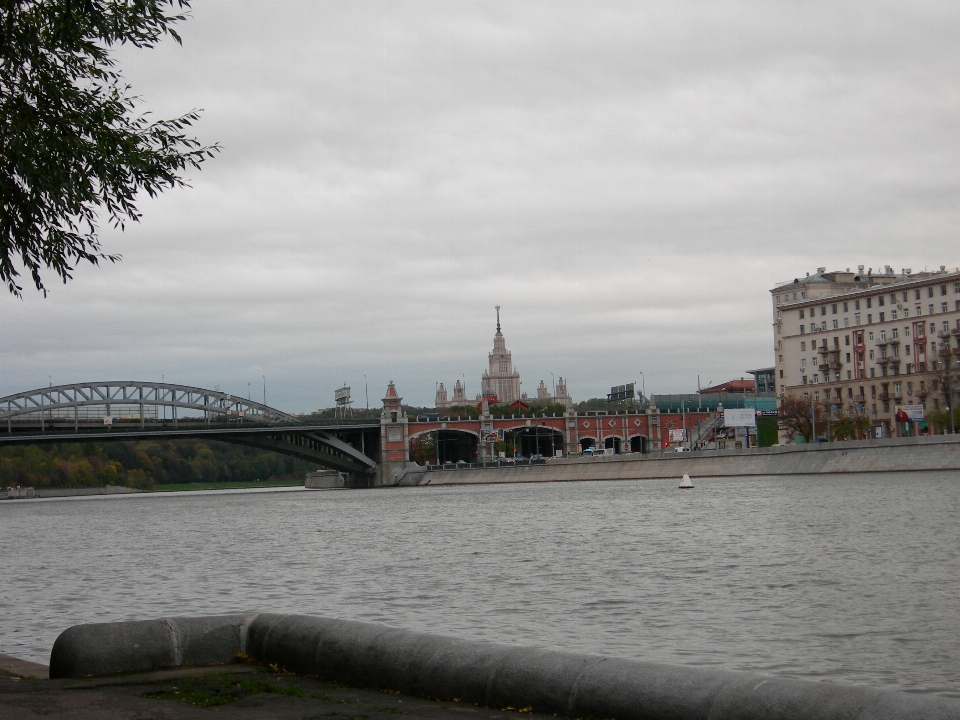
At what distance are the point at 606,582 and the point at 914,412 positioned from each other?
75.9 m

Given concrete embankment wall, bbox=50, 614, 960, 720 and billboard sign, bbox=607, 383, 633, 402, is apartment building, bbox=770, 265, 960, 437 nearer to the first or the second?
billboard sign, bbox=607, 383, 633, 402

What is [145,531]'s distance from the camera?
1939 inches

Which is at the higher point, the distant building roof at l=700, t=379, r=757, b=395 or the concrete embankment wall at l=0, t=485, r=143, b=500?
the distant building roof at l=700, t=379, r=757, b=395

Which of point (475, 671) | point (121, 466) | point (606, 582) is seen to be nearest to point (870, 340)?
point (606, 582)

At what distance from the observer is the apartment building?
4205 inches

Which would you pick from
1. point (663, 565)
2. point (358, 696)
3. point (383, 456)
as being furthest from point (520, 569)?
point (383, 456)

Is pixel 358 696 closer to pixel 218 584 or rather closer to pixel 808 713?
pixel 808 713

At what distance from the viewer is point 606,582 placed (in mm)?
20859

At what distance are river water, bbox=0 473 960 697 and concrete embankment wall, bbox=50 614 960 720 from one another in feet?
15.1

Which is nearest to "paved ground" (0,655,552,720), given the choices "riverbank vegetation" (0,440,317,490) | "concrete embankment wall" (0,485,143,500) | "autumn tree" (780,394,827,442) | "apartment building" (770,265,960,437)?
"apartment building" (770,265,960,437)

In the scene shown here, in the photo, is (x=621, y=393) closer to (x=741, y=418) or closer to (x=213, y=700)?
(x=741, y=418)

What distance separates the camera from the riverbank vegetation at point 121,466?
167500 mm

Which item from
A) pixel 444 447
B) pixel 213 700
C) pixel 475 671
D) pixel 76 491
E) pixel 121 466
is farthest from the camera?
pixel 121 466

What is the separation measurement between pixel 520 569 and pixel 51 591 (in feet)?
→ 29.6
